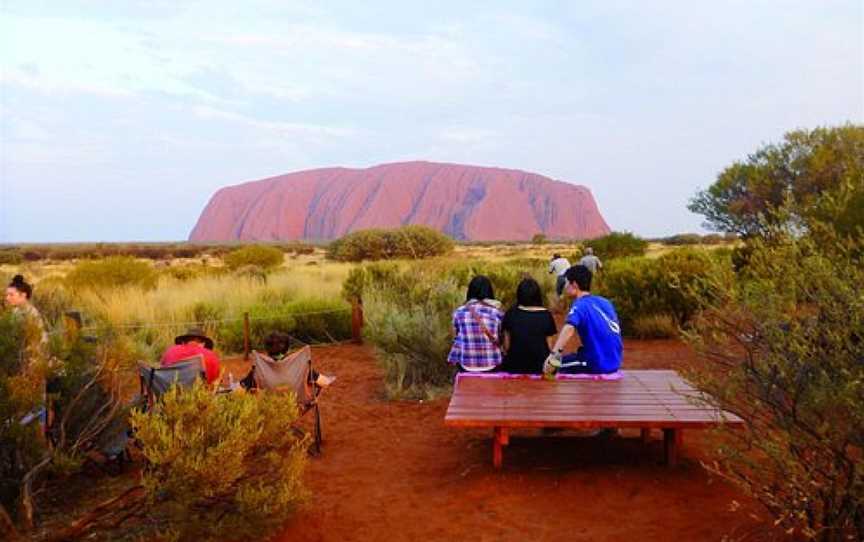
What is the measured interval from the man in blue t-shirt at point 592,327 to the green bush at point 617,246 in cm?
1811

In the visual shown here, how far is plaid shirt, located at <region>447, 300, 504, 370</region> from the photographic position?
20.5 feet

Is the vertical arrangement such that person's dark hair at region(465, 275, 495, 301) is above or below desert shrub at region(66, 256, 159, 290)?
above

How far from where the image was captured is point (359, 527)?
442 centimetres

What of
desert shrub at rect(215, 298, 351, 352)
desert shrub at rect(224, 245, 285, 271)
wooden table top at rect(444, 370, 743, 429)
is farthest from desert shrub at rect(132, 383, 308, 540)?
desert shrub at rect(224, 245, 285, 271)

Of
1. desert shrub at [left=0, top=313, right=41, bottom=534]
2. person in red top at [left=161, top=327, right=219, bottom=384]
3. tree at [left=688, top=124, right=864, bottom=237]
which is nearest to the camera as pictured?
desert shrub at [left=0, top=313, right=41, bottom=534]

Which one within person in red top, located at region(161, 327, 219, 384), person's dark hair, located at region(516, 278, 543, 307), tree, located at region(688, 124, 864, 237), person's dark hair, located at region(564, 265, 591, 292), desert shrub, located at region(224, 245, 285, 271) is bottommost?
desert shrub, located at region(224, 245, 285, 271)

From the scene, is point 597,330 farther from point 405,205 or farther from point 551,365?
point 405,205

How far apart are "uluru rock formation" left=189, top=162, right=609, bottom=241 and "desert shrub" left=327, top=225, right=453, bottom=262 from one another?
7209 centimetres

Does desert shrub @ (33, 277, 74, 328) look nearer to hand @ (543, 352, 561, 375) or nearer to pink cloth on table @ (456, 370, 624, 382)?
pink cloth on table @ (456, 370, 624, 382)

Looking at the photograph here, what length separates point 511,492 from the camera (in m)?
4.79

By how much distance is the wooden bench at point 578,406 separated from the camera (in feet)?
14.5

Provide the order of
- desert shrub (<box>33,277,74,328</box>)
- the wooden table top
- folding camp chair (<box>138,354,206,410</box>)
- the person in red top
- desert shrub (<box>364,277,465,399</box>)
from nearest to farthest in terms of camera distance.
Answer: the wooden table top < folding camp chair (<box>138,354,206,410</box>) < the person in red top < desert shrub (<box>364,277,465,399</box>) < desert shrub (<box>33,277,74,328</box>)

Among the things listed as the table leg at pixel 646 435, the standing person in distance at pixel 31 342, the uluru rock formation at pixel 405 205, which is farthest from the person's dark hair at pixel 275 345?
the uluru rock formation at pixel 405 205

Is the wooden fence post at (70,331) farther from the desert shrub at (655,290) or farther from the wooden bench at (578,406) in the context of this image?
the desert shrub at (655,290)
